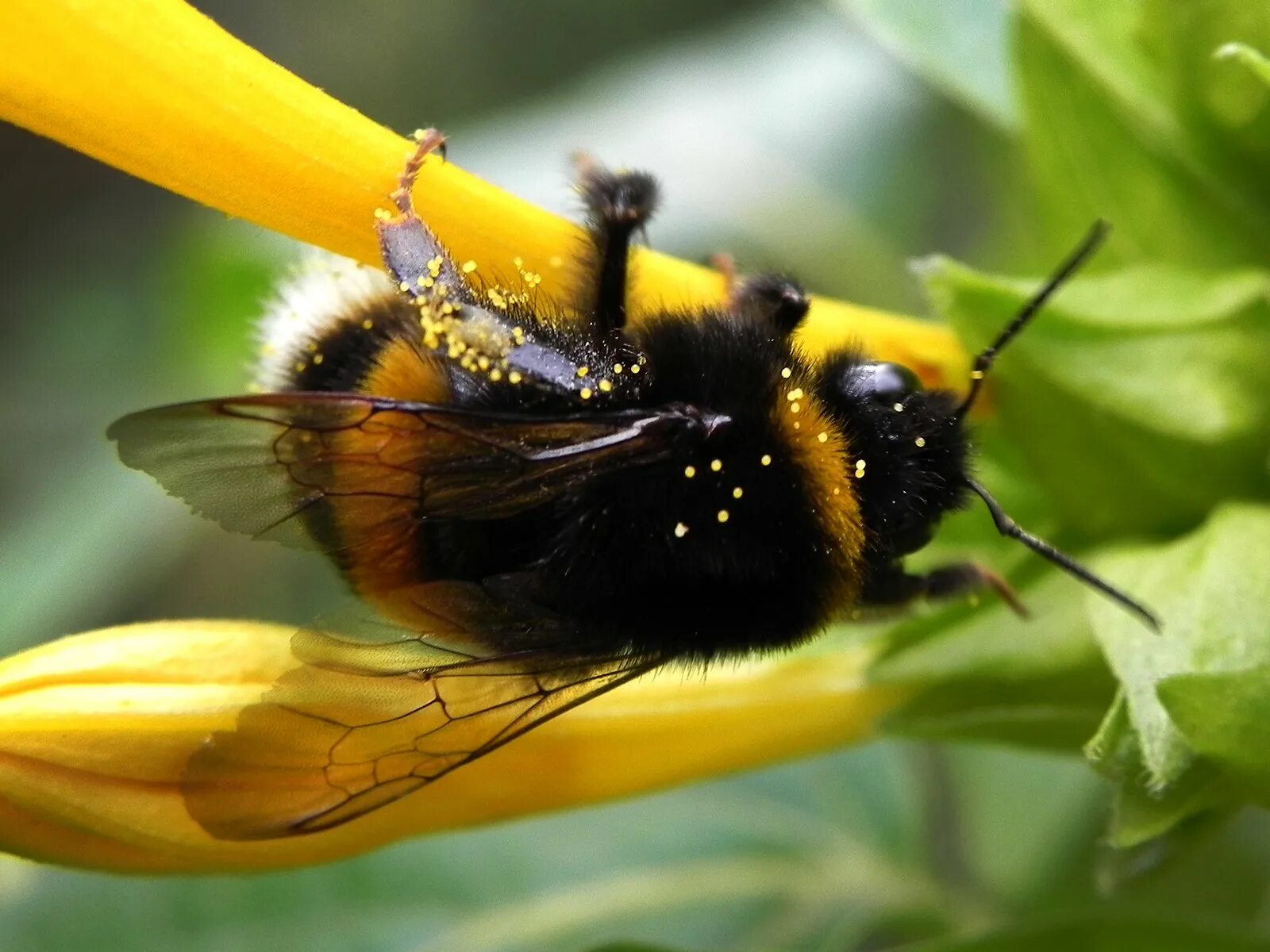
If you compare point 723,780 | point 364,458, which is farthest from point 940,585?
point 723,780

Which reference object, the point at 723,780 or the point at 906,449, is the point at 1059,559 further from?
the point at 723,780

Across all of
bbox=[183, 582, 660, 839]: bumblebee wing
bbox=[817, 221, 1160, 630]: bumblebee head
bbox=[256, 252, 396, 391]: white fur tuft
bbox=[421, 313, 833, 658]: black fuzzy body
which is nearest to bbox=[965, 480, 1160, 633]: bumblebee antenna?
bbox=[817, 221, 1160, 630]: bumblebee head

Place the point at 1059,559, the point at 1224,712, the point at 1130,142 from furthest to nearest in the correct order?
the point at 1130,142 < the point at 1059,559 < the point at 1224,712

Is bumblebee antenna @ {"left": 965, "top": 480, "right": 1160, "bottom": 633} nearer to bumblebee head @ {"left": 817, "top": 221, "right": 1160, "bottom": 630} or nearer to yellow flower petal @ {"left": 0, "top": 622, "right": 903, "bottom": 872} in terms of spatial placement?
bumblebee head @ {"left": 817, "top": 221, "right": 1160, "bottom": 630}

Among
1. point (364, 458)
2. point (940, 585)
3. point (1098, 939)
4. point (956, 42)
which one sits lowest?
point (1098, 939)

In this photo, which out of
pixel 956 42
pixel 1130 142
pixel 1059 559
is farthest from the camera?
pixel 956 42

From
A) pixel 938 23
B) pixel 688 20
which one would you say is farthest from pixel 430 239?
pixel 688 20

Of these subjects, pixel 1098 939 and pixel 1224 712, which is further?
pixel 1098 939

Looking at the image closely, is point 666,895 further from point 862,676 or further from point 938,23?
point 938,23
